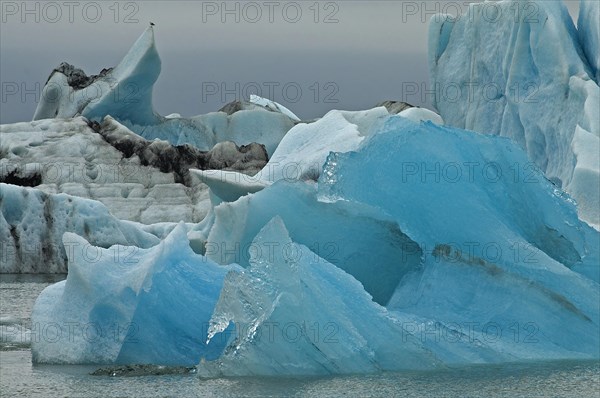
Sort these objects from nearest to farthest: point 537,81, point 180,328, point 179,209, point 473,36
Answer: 1. point 180,328
2. point 537,81
3. point 473,36
4. point 179,209

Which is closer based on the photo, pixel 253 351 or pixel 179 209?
pixel 253 351

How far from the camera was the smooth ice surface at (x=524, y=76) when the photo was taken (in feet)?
45.4

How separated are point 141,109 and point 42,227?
764cm

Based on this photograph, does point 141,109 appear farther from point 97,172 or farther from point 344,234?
point 344,234

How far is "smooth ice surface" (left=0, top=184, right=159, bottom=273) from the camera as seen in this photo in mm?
15617

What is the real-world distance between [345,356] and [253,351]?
524mm

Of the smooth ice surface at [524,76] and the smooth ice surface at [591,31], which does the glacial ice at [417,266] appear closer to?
the smooth ice surface at [524,76]

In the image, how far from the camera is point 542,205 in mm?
8469

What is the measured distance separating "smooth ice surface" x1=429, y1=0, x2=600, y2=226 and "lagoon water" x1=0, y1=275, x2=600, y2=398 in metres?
5.58

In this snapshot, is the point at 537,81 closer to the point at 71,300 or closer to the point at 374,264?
the point at 374,264

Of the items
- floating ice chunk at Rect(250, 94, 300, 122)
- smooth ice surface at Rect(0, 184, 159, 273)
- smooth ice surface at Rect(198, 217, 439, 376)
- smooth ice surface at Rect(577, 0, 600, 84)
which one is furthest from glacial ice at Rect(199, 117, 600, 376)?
floating ice chunk at Rect(250, 94, 300, 122)

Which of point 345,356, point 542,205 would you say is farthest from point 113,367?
point 542,205

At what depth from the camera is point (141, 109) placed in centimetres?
2309

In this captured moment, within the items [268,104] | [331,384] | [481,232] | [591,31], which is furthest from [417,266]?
[268,104]
